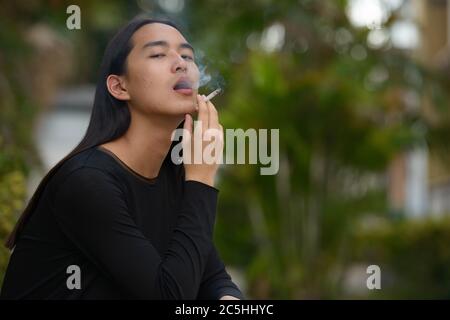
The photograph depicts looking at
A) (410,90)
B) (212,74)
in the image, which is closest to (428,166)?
(410,90)

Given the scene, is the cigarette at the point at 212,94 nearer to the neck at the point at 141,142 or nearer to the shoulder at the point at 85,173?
the neck at the point at 141,142

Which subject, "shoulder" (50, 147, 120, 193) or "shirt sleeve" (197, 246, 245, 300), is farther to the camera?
"shirt sleeve" (197, 246, 245, 300)

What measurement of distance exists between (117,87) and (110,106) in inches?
1.7

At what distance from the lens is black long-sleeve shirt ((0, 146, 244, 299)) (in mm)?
1568

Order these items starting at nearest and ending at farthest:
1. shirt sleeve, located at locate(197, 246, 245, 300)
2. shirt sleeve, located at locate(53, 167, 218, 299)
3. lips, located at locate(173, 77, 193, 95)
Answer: shirt sleeve, located at locate(53, 167, 218, 299), lips, located at locate(173, 77, 193, 95), shirt sleeve, located at locate(197, 246, 245, 300)

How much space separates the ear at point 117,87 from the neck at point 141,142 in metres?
0.04

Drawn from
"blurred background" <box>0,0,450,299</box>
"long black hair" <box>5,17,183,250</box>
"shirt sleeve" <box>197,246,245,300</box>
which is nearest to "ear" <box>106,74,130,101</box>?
"long black hair" <box>5,17,183,250</box>

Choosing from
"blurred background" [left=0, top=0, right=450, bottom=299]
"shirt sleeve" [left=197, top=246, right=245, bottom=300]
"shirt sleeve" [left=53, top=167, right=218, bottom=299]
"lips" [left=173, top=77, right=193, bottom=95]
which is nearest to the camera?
"shirt sleeve" [left=53, top=167, right=218, bottom=299]

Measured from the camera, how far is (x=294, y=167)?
9.98 metres

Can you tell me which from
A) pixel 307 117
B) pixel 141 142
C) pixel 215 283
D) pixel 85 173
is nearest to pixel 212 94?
pixel 141 142

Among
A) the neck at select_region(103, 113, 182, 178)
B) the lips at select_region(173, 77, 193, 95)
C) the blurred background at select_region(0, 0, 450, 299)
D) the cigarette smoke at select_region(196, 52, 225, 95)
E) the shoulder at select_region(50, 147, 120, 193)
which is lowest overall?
the shoulder at select_region(50, 147, 120, 193)

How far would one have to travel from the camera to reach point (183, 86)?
1664mm

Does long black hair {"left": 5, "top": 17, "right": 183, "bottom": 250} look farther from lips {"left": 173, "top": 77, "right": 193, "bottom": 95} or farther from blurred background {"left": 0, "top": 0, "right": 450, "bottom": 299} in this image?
blurred background {"left": 0, "top": 0, "right": 450, "bottom": 299}
